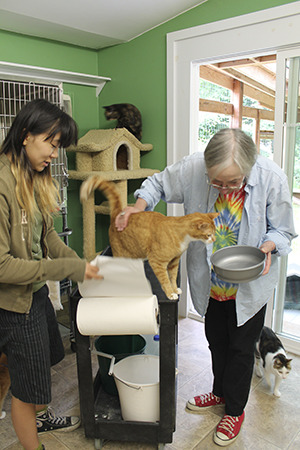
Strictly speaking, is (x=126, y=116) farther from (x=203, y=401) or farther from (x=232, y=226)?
(x=203, y=401)

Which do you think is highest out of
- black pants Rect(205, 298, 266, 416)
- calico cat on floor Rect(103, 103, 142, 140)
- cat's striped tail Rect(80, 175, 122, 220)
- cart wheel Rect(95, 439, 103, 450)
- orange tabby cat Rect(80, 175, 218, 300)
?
calico cat on floor Rect(103, 103, 142, 140)

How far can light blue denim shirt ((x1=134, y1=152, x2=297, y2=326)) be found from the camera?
1.35 metres

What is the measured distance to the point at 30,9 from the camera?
76.2 inches

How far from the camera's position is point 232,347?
60.2 inches

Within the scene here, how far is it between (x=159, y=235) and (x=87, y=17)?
1.56 m

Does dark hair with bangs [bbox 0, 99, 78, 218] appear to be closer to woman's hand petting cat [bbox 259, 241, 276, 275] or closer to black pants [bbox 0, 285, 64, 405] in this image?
black pants [bbox 0, 285, 64, 405]

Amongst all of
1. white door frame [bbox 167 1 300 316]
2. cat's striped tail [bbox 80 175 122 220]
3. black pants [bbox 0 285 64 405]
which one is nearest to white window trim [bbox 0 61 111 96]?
white door frame [bbox 167 1 300 316]

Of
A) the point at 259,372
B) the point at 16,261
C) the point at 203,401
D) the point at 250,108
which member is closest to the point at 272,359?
the point at 259,372

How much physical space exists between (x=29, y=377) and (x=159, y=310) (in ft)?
1.62

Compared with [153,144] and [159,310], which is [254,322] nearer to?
[159,310]

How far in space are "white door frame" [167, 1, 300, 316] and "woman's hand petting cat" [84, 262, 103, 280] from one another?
145cm

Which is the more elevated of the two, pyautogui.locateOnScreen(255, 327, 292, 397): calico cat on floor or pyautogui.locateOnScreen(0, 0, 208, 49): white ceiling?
pyautogui.locateOnScreen(0, 0, 208, 49): white ceiling

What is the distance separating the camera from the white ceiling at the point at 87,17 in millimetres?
1946

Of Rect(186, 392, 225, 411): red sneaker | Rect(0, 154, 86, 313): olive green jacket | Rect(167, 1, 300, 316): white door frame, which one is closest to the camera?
Rect(0, 154, 86, 313): olive green jacket
